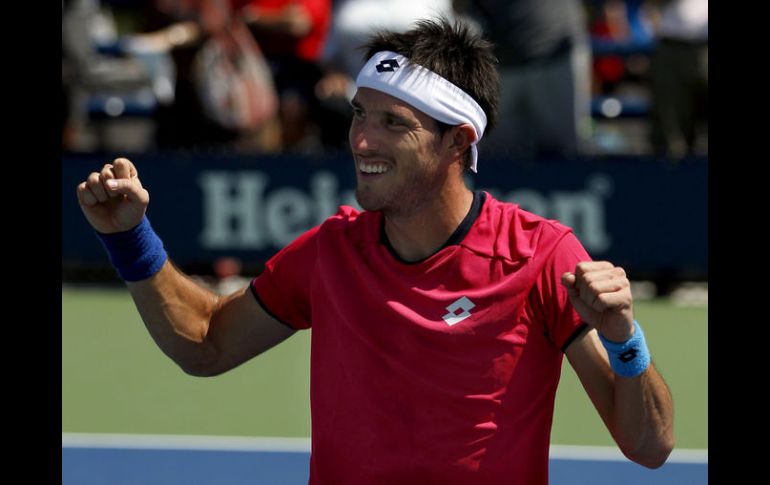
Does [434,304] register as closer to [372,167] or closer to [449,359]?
[449,359]

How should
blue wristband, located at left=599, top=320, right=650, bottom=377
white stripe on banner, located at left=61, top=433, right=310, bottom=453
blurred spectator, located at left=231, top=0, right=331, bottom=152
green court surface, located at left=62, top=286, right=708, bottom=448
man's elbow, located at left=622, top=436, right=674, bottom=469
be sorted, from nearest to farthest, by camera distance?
blue wristband, located at left=599, top=320, right=650, bottom=377, man's elbow, located at left=622, top=436, right=674, bottom=469, white stripe on banner, located at left=61, top=433, right=310, bottom=453, green court surface, located at left=62, top=286, right=708, bottom=448, blurred spectator, located at left=231, top=0, right=331, bottom=152

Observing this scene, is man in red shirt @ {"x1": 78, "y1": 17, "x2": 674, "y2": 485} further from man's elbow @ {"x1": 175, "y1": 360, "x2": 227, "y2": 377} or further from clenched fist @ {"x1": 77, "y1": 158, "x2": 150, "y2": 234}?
man's elbow @ {"x1": 175, "y1": 360, "x2": 227, "y2": 377}

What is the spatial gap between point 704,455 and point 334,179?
13.9 feet

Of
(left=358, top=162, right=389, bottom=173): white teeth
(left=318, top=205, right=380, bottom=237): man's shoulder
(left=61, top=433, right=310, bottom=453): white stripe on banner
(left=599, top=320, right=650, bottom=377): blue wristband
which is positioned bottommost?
(left=61, top=433, right=310, bottom=453): white stripe on banner

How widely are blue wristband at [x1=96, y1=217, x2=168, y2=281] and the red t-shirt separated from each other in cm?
53

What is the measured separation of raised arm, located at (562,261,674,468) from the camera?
3629mm

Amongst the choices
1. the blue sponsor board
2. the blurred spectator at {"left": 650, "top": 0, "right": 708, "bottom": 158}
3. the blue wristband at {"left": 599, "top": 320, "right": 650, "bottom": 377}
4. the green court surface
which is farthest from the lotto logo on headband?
the blurred spectator at {"left": 650, "top": 0, "right": 708, "bottom": 158}

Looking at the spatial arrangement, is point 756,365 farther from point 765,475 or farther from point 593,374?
point 593,374

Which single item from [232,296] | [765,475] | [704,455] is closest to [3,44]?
[232,296]

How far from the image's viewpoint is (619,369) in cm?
378

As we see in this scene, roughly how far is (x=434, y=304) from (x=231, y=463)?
3.44m

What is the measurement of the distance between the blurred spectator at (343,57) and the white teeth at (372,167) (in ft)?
24.4

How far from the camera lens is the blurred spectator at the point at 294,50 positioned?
11.8 m

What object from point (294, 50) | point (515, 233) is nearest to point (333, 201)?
point (294, 50)
